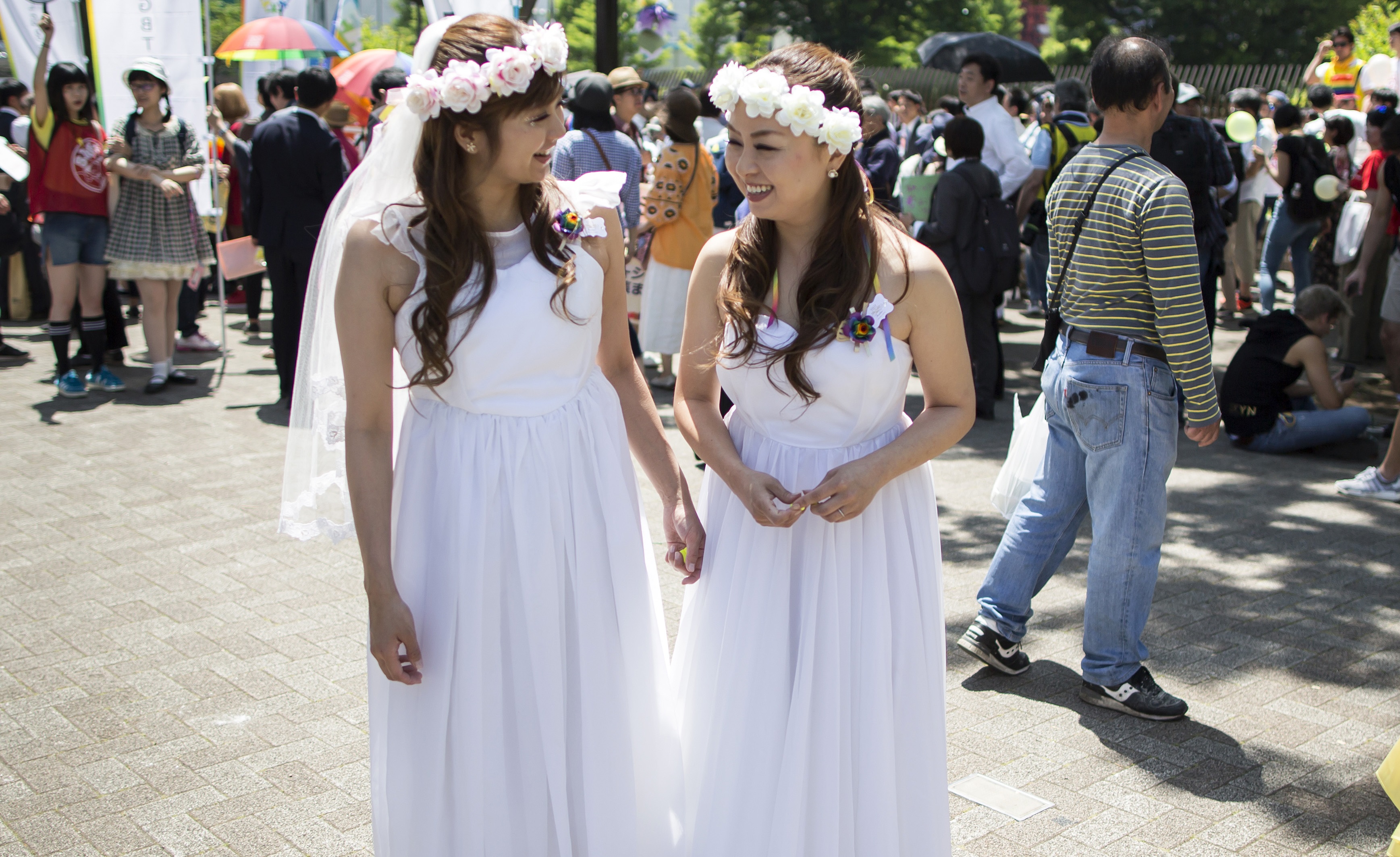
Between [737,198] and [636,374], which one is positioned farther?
[737,198]

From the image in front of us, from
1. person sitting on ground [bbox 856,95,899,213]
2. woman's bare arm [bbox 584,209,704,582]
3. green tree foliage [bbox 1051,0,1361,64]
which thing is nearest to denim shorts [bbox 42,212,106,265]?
person sitting on ground [bbox 856,95,899,213]

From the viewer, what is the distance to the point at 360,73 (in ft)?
51.8

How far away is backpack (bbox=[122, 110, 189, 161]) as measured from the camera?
27.1 feet

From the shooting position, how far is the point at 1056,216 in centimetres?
393

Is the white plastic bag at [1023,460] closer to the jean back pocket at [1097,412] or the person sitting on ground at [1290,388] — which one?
the jean back pocket at [1097,412]

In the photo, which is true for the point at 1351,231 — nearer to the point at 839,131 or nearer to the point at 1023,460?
the point at 1023,460

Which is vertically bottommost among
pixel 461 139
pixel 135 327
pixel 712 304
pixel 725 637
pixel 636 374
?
pixel 135 327

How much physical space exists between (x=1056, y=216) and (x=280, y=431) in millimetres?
5510

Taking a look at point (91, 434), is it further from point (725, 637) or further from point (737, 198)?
point (725, 637)

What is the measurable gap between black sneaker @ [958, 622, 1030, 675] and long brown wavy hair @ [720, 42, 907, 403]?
1.98 metres

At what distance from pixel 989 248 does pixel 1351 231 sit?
12.9 feet

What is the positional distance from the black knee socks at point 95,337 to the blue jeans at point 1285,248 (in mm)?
9916

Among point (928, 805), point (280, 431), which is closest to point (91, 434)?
point (280, 431)

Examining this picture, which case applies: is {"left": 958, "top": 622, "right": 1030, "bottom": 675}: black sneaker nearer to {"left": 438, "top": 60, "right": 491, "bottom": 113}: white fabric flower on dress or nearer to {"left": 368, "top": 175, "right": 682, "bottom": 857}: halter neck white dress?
{"left": 368, "top": 175, "right": 682, "bottom": 857}: halter neck white dress
